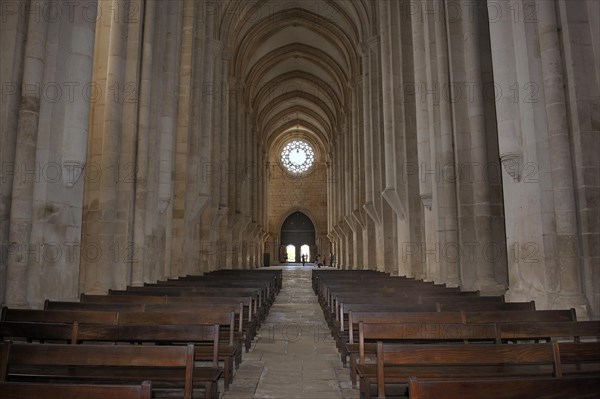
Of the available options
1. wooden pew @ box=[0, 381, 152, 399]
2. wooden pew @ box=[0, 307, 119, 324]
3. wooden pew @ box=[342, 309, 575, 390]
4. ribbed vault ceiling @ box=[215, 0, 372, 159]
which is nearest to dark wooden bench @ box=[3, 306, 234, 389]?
wooden pew @ box=[0, 307, 119, 324]

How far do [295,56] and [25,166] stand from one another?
29203 mm

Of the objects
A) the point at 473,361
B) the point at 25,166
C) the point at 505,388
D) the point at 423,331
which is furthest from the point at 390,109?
the point at 505,388

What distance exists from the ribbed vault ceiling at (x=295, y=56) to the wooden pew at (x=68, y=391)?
2101 centimetres

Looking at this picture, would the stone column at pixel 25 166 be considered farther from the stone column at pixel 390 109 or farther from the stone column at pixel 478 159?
the stone column at pixel 390 109

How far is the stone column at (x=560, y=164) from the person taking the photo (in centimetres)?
614

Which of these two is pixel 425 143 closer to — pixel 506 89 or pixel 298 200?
pixel 506 89

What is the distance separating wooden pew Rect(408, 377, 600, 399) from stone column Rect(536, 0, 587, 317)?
167 inches

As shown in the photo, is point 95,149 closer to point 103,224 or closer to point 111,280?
point 103,224

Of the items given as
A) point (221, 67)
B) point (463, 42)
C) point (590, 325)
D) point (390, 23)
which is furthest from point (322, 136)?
point (590, 325)

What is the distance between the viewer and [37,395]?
2.18m

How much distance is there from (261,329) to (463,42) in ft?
25.0

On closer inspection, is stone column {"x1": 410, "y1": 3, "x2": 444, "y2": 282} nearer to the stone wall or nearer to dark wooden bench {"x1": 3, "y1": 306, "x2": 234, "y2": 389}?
dark wooden bench {"x1": 3, "y1": 306, "x2": 234, "y2": 389}

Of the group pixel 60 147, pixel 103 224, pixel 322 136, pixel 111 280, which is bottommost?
pixel 111 280

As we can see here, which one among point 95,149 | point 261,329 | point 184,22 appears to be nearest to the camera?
point 261,329
